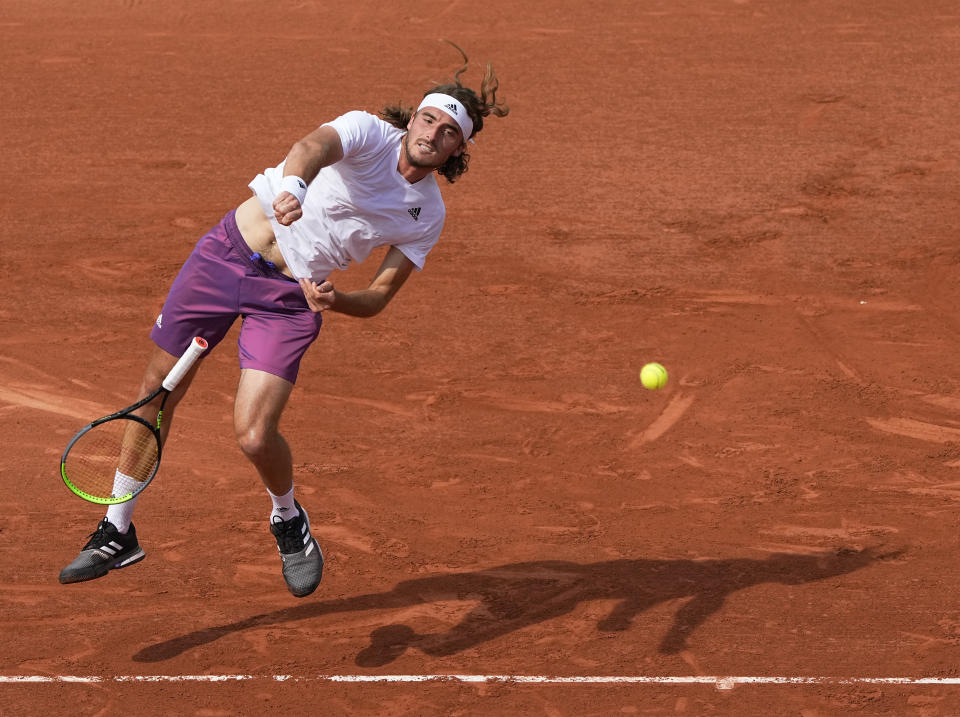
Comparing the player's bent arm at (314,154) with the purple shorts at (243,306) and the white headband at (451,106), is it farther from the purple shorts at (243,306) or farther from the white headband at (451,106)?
the purple shorts at (243,306)

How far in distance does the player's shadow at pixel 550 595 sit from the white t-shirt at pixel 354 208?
1.98 metres

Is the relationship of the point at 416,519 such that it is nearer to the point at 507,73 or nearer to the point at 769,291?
the point at 769,291

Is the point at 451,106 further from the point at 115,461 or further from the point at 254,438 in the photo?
the point at 115,461

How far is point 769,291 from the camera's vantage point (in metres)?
11.2

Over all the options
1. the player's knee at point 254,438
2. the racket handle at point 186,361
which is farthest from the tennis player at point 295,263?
the racket handle at point 186,361

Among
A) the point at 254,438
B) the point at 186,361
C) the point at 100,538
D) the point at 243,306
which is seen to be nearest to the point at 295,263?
the point at 243,306

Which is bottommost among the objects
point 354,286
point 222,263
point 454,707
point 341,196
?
point 454,707

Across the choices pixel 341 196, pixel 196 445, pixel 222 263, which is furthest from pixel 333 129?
pixel 196 445

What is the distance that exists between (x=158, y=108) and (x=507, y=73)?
374 centimetres

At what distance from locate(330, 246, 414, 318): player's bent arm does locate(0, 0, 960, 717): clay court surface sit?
1860 mm

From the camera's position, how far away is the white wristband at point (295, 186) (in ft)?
19.1

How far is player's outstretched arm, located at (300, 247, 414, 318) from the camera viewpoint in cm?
604

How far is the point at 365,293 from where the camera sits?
258 inches

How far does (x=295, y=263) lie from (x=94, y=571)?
6.22 feet
